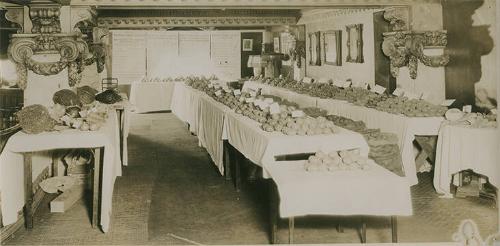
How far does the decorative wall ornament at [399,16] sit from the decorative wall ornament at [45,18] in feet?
15.5

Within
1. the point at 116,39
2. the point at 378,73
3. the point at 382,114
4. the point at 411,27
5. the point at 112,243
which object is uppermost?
the point at 116,39

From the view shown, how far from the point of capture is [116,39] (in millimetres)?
15102

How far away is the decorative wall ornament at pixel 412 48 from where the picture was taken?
6.59m

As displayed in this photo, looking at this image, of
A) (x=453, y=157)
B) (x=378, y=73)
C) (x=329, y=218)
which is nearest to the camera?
(x=329, y=218)

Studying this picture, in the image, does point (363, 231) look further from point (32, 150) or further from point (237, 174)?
point (32, 150)

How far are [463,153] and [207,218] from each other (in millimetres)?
2697

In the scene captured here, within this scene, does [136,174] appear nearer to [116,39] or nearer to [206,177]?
[206,177]

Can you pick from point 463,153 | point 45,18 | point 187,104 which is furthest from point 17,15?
point 463,153

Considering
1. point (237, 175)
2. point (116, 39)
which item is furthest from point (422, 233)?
point (116, 39)

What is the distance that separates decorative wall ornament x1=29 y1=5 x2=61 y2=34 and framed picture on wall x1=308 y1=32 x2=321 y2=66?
23.3 feet

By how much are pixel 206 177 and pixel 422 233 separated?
9.60 feet

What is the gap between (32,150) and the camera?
3898 mm

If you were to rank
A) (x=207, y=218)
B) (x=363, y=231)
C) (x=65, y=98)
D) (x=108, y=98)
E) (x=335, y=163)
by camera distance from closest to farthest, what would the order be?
(x=335, y=163), (x=363, y=231), (x=207, y=218), (x=65, y=98), (x=108, y=98)

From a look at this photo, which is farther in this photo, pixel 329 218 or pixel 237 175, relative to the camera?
pixel 237 175
